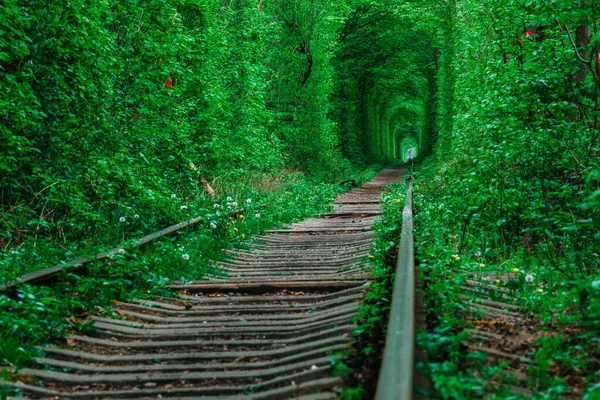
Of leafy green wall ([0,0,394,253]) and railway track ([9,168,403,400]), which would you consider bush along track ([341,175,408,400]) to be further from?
leafy green wall ([0,0,394,253])

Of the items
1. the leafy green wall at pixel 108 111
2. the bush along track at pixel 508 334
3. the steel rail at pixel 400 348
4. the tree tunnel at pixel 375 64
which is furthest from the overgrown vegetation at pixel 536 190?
the tree tunnel at pixel 375 64

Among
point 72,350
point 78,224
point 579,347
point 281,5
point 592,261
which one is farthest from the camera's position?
point 281,5

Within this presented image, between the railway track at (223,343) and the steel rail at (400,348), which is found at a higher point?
the steel rail at (400,348)

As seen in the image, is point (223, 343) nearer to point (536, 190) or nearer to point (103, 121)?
point (536, 190)

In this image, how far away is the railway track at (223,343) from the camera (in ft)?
10.7

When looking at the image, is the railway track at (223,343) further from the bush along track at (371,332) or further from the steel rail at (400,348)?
the steel rail at (400,348)

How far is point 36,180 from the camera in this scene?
7191mm

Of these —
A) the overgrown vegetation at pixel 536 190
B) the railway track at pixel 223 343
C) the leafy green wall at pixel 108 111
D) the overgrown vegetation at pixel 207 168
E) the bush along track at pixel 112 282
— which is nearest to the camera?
the railway track at pixel 223 343

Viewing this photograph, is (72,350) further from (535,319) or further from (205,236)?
(205,236)

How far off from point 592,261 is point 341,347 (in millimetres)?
3579

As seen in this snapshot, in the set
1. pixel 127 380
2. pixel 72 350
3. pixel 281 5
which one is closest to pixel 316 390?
pixel 127 380

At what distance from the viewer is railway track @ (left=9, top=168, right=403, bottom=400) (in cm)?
327

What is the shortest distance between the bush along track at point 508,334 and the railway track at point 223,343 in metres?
0.58

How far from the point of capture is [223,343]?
407 cm
